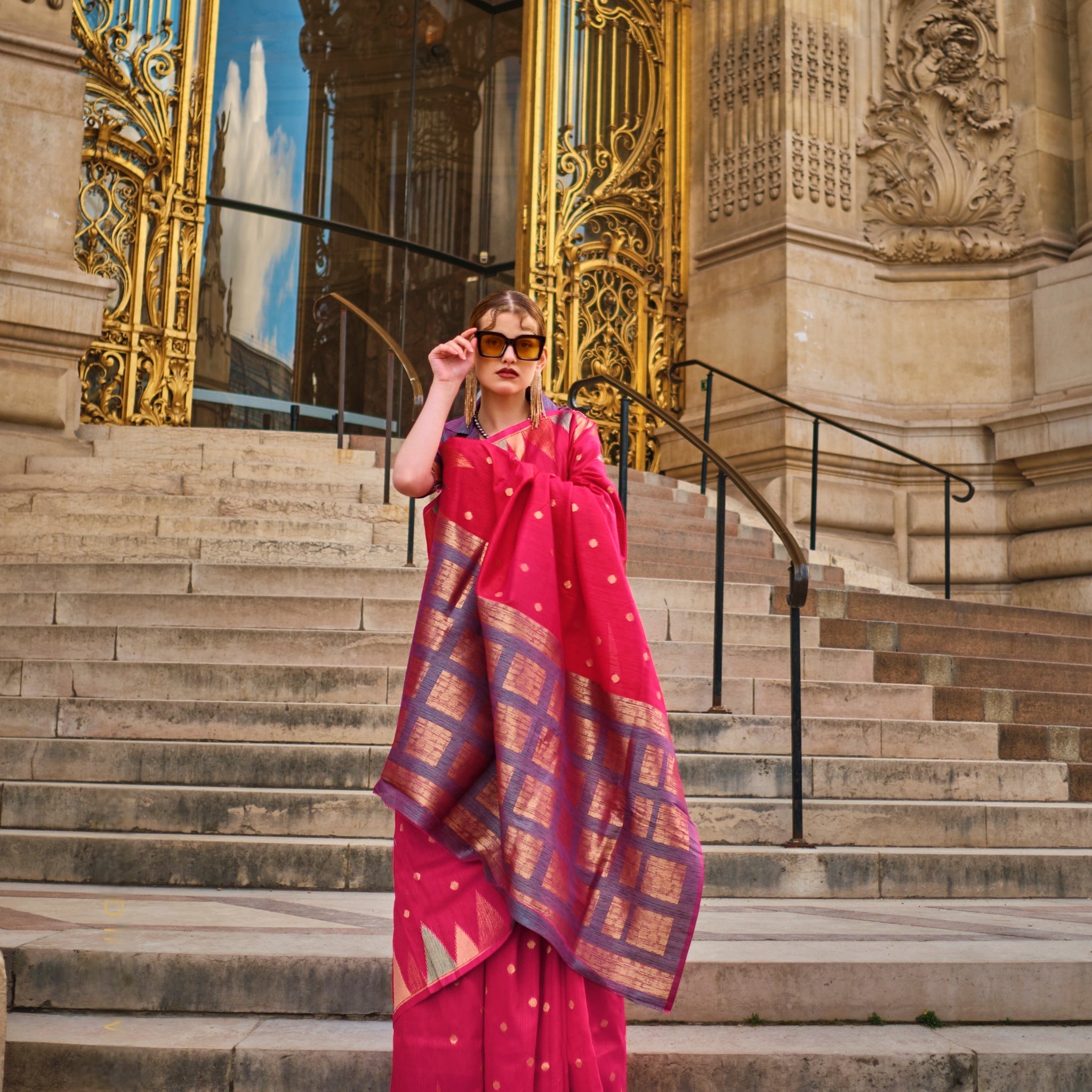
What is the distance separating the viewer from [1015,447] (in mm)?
10695

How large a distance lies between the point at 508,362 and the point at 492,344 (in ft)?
0.16

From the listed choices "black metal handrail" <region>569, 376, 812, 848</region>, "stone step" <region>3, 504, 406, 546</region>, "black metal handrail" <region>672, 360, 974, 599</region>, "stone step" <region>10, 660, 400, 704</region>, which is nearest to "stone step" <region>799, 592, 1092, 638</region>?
"black metal handrail" <region>672, 360, 974, 599</region>

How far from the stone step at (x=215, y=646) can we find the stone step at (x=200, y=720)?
0.44 meters

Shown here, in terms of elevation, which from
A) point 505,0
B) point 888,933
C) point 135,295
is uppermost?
point 505,0

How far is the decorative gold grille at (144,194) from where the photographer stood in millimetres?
10383

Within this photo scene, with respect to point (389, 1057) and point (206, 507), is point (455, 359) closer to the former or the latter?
point (389, 1057)

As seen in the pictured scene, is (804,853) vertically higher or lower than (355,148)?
lower

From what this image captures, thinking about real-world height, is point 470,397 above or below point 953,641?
above

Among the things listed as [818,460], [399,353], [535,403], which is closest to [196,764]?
[535,403]

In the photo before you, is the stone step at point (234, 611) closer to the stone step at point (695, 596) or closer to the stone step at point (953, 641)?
the stone step at point (695, 596)

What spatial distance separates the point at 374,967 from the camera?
3119 millimetres

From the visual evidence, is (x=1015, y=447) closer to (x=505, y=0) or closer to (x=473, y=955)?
(x=505, y=0)

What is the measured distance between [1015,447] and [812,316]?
2004 mm

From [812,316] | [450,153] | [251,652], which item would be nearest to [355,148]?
[450,153]
